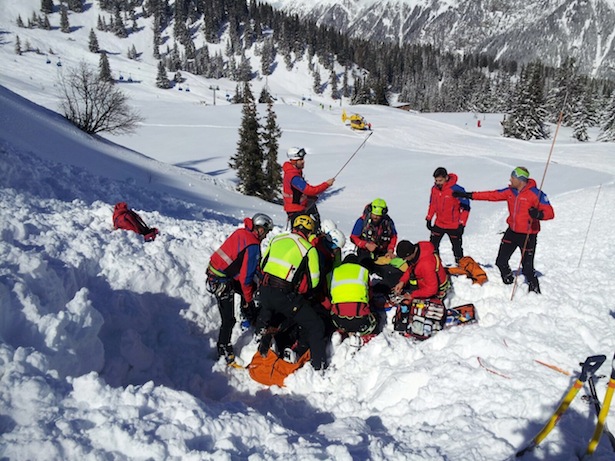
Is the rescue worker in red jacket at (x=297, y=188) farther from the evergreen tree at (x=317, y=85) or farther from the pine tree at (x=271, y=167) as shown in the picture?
the evergreen tree at (x=317, y=85)

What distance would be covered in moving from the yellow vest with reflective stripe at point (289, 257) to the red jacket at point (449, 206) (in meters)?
3.27

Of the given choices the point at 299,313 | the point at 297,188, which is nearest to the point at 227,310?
the point at 299,313

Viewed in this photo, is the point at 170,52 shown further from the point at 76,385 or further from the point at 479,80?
the point at 76,385

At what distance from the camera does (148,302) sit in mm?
5738

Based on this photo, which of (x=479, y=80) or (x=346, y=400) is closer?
(x=346, y=400)

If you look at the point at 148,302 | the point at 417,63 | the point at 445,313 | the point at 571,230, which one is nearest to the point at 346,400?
the point at 445,313

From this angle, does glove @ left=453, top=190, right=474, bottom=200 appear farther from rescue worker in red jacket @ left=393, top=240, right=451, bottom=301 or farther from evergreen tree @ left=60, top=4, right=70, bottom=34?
evergreen tree @ left=60, top=4, right=70, bottom=34

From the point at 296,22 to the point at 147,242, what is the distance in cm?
11923

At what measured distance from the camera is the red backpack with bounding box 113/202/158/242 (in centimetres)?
723

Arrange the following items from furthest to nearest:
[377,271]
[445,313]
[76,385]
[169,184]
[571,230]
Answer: [169,184] < [571,230] < [377,271] < [445,313] < [76,385]

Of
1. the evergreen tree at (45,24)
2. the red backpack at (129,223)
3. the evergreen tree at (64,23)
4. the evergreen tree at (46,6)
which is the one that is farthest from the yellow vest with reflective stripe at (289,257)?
the evergreen tree at (46,6)

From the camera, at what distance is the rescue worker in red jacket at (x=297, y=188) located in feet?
22.2

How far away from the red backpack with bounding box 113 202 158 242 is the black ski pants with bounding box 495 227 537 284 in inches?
226

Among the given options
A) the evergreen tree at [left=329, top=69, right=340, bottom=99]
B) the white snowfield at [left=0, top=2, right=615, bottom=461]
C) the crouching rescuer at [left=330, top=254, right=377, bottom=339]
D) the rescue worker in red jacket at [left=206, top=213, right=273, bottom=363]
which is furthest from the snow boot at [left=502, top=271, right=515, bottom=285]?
the evergreen tree at [left=329, top=69, right=340, bottom=99]
